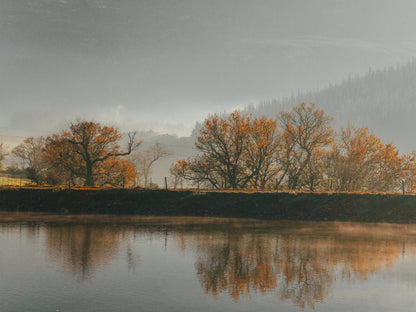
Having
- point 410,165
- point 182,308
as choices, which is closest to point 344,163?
point 410,165

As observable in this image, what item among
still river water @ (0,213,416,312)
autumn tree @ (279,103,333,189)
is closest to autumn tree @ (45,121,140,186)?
autumn tree @ (279,103,333,189)

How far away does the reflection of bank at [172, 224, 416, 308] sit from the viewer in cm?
1096

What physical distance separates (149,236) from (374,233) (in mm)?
12059

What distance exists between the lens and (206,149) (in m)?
49.8

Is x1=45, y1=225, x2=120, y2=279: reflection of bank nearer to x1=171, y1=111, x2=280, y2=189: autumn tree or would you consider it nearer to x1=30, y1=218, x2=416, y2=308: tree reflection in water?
x1=30, y1=218, x2=416, y2=308: tree reflection in water

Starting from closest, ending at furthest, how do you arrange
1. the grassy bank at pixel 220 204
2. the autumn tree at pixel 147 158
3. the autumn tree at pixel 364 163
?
the grassy bank at pixel 220 204 → the autumn tree at pixel 364 163 → the autumn tree at pixel 147 158

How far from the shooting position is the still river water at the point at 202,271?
31.7 ft

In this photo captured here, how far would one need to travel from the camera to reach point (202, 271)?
12773mm

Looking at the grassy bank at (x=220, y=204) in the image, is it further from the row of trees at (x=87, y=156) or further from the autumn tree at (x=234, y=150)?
the row of trees at (x=87, y=156)

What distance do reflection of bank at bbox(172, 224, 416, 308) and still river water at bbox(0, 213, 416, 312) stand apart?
3cm

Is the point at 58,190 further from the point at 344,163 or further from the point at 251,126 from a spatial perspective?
the point at 344,163

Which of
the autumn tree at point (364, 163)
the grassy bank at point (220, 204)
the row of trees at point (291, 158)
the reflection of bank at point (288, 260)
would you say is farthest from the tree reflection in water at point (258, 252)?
the row of trees at point (291, 158)

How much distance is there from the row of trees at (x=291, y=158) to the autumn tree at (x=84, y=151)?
1048cm

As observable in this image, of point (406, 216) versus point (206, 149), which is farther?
point (206, 149)
